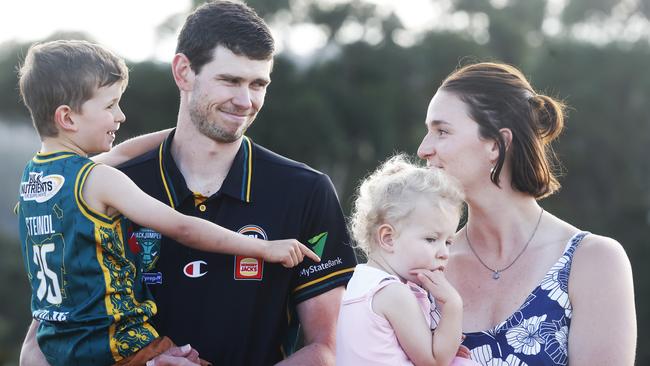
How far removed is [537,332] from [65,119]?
1891 millimetres

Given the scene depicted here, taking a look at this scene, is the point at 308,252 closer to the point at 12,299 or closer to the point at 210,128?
the point at 210,128

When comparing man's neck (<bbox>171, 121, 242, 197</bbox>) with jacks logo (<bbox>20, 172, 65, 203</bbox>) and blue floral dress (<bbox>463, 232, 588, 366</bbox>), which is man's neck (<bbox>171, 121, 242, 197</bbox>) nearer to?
jacks logo (<bbox>20, 172, 65, 203</bbox>)

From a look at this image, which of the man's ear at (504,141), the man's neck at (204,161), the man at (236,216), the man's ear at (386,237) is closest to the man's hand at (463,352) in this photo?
the man's ear at (386,237)

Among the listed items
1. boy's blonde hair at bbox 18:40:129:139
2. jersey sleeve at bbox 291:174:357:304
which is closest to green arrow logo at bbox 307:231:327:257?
jersey sleeve at bbox 291:174:357:304

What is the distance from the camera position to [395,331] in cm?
319

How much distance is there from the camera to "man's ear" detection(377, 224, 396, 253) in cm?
333

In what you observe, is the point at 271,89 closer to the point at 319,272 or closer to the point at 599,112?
the point at 599,112

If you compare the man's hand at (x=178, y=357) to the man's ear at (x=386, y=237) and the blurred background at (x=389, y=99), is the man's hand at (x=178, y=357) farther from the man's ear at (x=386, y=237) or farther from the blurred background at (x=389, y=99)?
the blurred background at (x=389, y=99)

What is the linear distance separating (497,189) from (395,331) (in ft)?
2.96

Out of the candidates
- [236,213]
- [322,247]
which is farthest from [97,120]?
[322,247]

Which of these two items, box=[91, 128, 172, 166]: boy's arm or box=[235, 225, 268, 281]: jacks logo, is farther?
box=[91, 128, 172, 166]: boy's arm

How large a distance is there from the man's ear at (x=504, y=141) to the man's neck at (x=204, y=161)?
106cm

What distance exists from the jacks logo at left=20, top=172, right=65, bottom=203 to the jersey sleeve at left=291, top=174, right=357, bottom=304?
1022 mm

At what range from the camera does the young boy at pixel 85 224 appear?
3.37m
